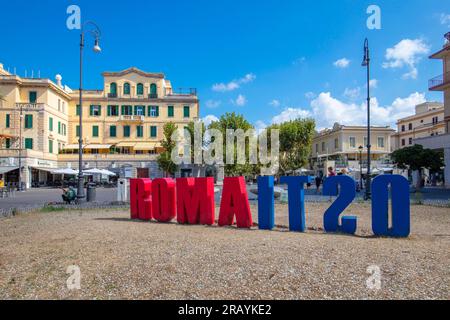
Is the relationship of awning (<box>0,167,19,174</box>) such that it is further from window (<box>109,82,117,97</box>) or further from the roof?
the roof

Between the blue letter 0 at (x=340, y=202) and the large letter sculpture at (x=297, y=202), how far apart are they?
0.60 meters

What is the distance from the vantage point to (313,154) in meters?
67.6

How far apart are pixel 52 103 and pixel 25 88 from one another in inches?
133

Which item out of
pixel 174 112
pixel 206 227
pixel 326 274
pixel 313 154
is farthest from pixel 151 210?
pixel 313 154

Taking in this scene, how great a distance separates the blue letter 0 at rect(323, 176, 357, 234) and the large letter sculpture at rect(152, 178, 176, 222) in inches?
186

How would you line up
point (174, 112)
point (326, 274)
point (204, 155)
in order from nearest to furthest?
1. point (326, 274)
2. point (204, 155)
3. point (174, 112)

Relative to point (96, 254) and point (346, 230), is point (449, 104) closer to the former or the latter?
point (346, 230)

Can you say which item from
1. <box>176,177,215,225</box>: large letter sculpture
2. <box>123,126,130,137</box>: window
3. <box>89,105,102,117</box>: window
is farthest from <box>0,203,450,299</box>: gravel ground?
<box>89,105,102,117</box>: window

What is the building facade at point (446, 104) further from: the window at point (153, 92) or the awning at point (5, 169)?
the awning at point (5, 169)

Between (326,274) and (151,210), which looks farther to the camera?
(151,210)

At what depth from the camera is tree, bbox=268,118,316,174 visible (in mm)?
45531

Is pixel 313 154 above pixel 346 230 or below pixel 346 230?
above

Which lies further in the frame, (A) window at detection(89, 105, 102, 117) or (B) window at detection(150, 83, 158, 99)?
(B) window at detection(150, 83, 158, 99)
